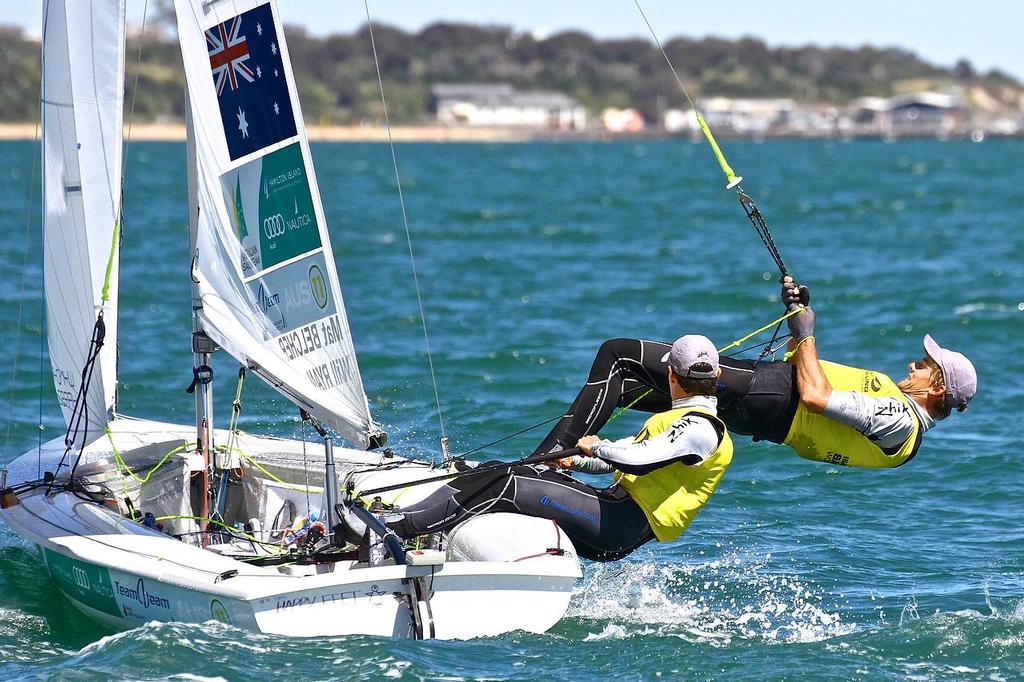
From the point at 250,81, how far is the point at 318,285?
2.92 ft

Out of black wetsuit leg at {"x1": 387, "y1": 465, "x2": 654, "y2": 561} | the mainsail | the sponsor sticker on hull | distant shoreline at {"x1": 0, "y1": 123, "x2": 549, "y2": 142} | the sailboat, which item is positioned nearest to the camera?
the sailboat

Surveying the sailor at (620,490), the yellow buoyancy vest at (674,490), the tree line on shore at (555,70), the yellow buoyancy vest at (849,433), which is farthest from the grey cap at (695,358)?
the tree line on shore at (555,70)

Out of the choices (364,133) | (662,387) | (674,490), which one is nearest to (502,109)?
(364,133)

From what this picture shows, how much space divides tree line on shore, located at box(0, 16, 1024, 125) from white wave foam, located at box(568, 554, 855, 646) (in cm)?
9796

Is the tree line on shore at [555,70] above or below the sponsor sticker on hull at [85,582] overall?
above

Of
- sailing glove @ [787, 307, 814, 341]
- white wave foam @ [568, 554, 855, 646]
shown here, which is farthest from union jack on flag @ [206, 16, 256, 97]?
white wave foam @ [568, 554, 855, 646]

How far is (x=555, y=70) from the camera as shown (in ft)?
436

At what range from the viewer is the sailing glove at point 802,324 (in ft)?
19.2

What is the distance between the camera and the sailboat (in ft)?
18.2

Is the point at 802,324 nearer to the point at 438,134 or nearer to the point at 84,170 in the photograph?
the point at 84,170

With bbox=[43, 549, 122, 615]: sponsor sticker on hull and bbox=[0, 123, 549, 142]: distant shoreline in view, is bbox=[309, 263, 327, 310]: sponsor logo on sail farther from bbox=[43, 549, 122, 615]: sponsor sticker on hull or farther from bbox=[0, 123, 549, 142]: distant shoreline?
bbox=[0, 123, 549, 142]: distant shoreline

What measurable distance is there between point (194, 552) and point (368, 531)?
27.8 inches

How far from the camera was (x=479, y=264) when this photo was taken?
20719 millimetres

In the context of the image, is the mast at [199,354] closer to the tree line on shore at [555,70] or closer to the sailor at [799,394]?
the sailor at [799,394]
